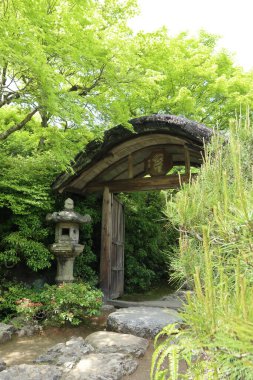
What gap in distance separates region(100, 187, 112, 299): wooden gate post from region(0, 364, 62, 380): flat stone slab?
4211 millimetres

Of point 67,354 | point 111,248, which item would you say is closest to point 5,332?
point 67,354

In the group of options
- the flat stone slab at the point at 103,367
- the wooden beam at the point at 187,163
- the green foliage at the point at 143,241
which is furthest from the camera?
the green foliage at the point at 143,241

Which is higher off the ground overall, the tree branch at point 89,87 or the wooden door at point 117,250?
the tree branch at point 89,87

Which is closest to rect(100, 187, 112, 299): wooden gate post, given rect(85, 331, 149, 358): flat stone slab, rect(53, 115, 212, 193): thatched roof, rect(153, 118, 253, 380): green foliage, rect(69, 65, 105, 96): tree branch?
rect(53, 115, 212, 193): thatched roof

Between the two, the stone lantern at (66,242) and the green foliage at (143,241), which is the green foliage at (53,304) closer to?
the stone lantern at (66,242)

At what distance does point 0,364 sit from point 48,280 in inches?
147

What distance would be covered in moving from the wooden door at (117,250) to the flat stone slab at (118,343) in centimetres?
319

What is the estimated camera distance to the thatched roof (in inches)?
258

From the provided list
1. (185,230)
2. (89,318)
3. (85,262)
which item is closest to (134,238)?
(85,262)

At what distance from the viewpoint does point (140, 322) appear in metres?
5.44

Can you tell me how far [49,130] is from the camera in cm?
741

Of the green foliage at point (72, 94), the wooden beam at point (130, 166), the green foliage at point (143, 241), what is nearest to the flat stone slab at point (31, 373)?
the green foliage at point (72, 94)

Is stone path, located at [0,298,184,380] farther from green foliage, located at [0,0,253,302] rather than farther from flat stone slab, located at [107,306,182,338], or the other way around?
green foliage, located at [0,0,253,302]

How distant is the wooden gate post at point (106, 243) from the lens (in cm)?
796
